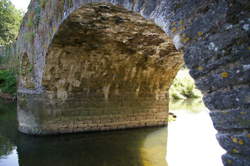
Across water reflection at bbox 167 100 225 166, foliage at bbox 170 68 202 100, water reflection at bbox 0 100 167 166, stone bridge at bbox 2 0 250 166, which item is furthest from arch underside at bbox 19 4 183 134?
foliage at bbox 170 68 202 100

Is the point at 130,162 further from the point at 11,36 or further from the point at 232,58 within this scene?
the point at 11,36

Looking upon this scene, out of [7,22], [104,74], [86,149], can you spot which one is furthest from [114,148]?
[7,22]

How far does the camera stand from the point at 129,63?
27.6 ft

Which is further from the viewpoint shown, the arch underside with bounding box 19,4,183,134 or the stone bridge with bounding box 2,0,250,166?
the arch underside with bounding box 19,4,183,134

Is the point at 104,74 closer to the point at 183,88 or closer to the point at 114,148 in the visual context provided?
the point at 114,148

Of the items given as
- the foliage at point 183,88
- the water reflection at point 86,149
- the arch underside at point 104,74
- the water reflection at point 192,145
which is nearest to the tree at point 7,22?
the foliage at point 183,88

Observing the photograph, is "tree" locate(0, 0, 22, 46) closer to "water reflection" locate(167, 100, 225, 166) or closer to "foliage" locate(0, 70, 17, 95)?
"foliage" locate(0, 70, 17, 95)

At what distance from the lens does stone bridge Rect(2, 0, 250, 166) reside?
176 cm

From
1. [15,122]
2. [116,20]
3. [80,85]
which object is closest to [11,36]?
[15,122]

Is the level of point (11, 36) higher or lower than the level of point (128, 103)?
higher

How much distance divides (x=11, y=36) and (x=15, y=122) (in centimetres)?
2473

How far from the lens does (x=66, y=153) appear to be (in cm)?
664

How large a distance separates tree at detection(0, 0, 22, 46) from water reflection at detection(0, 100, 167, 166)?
24873mm

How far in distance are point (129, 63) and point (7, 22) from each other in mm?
27810
